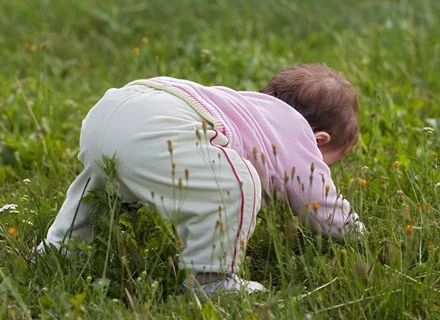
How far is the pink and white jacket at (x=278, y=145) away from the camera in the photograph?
3.16 meters

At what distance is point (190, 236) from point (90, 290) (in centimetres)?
36

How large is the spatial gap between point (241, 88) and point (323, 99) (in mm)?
1812

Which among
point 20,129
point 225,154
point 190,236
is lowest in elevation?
point 20,129

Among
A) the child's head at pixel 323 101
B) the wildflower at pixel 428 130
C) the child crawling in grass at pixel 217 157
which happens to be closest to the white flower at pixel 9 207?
the child crawling in grass at pixel 217 157

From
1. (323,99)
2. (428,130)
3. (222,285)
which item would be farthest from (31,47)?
(222,285)

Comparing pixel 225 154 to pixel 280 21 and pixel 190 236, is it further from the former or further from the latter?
pixel 280 21

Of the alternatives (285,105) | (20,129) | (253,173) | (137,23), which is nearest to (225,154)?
(253,173)

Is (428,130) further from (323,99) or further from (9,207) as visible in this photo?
(9,207)

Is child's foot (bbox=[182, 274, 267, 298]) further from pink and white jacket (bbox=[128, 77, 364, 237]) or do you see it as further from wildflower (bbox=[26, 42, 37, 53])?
wildflower (bbox=[26, 42, 37, 53])

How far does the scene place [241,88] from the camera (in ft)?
16.9

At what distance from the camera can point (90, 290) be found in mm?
3061

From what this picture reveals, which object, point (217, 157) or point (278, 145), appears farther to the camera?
point (278, 145)

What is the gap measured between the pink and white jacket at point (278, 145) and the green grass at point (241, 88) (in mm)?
86

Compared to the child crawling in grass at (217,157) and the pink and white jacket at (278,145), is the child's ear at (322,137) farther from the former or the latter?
the pink and white jacket at (278,145)
